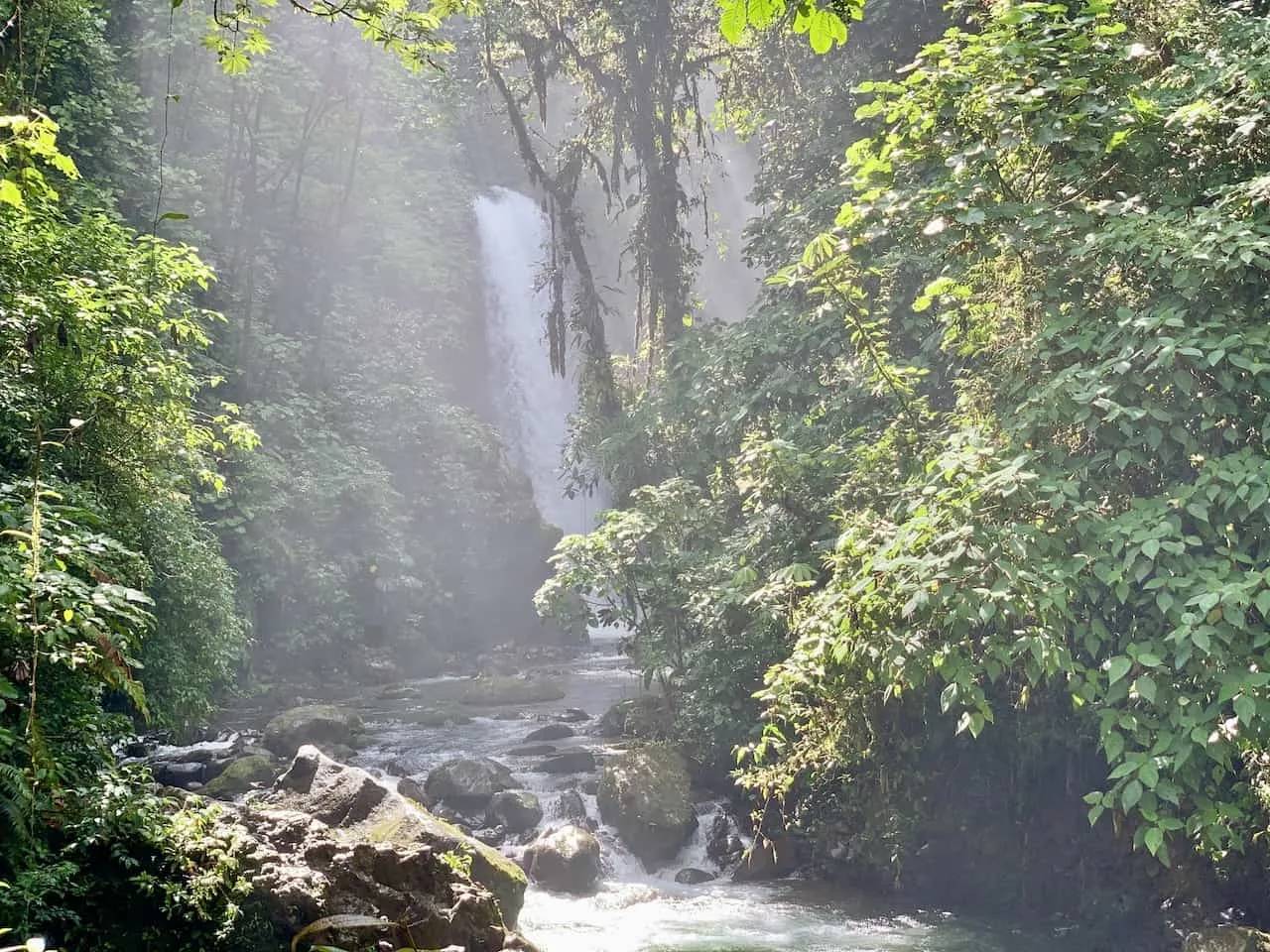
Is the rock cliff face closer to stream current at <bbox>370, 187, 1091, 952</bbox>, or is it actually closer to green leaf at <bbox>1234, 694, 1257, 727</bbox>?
stream current at <bbox>370, 187, 1091, 952</bbox>

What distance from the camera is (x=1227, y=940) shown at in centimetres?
666

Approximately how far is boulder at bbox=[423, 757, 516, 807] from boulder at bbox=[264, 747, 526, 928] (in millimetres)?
4441

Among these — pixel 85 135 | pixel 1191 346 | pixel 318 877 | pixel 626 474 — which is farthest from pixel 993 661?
pixel 85 135

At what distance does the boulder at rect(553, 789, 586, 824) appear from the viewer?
10867mm

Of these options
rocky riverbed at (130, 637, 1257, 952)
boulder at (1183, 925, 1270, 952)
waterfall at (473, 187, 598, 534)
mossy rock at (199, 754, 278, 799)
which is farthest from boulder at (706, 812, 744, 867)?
waterfall at (473, 187, 598, 534)

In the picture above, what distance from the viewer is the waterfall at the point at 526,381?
29781 millimetres

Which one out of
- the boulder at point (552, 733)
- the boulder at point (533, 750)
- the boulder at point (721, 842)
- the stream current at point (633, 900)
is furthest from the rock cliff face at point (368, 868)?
the boulder at point (552, 733)

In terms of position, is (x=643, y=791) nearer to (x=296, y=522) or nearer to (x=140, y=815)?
(x=140, y=815)

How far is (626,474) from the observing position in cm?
1445

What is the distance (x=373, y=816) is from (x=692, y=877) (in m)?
4.71

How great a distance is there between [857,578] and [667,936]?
429cm

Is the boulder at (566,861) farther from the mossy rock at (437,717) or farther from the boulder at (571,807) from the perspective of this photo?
the mossy rock at (437,717)

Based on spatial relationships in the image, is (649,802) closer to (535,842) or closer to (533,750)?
(535,842)

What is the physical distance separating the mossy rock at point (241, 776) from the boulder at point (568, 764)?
3158 millimetres
